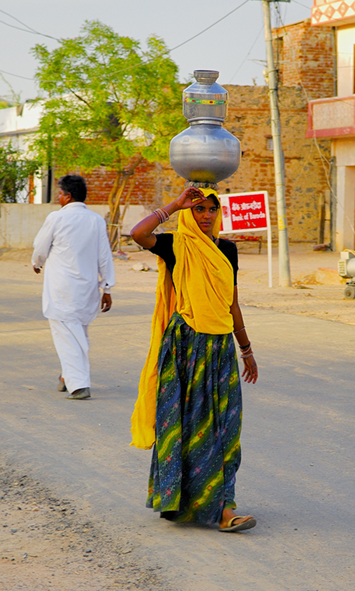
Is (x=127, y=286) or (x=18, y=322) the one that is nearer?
(x=18, y=322)

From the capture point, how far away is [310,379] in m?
7.66

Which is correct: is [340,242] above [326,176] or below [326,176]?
below

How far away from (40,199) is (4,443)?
25161 mm

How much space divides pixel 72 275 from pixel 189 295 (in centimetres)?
314

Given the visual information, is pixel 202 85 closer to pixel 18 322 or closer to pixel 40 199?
pixel 18 322

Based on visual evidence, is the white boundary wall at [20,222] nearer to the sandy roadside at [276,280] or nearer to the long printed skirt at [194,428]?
the sandy roadside at [276,280]

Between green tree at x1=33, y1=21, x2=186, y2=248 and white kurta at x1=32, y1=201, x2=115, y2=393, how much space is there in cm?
1624

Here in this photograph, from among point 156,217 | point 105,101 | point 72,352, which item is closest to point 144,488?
point 156,217

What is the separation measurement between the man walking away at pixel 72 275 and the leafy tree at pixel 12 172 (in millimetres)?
20350

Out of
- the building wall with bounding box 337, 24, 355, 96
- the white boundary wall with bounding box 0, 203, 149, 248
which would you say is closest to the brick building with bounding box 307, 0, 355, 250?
the building wall with bounding box 337, 24, 355, 96

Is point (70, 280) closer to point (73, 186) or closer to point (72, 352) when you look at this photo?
point (72, 352)

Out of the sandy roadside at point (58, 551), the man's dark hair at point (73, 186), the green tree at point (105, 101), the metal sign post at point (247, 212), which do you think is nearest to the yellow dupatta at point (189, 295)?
the sandy roadside at point (58, 551)

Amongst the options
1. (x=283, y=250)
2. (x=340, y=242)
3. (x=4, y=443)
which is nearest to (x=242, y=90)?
(x=340, y=242)

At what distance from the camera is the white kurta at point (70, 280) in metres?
6.67
